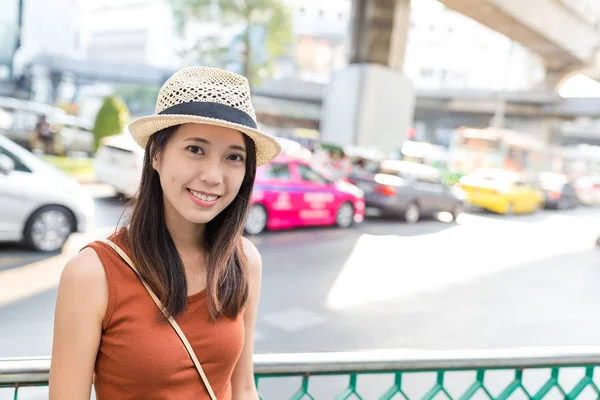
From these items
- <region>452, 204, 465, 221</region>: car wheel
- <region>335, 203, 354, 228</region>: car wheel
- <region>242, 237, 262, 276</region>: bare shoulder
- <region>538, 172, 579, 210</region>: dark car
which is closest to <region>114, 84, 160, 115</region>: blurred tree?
Answer: <region>538, 172, 579, 210</region>: dark car

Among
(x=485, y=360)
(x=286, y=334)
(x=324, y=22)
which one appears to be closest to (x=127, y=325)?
(x=485, y=360)

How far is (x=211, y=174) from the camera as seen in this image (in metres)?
1.54

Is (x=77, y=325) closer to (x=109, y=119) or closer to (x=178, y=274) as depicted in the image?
(x=178, y=274)

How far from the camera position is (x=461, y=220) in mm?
16234

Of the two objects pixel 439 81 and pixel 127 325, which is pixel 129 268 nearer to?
pixel 127 325

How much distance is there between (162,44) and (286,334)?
343 feet

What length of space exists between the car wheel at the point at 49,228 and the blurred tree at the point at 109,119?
36.3 ft

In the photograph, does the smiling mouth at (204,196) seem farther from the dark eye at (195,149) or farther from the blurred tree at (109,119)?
the blurred tree at (109,119)

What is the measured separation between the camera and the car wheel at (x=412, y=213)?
14422 millimetres

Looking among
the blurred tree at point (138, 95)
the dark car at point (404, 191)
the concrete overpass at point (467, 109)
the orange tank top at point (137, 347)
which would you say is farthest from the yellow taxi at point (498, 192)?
the blurred tree at point (138, 95)

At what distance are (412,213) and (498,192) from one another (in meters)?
5.58

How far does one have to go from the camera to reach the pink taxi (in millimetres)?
10305

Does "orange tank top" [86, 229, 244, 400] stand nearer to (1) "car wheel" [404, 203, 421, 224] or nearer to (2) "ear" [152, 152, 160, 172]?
(2) "ear" [152, 152, 160, 172]

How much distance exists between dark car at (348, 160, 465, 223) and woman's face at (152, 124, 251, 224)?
12.6 meters
